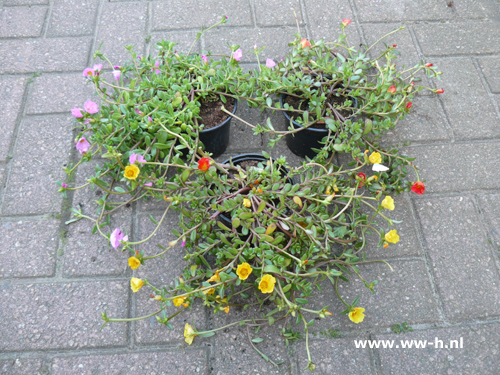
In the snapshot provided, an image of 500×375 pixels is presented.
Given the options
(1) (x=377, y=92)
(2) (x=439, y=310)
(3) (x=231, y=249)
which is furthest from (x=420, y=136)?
(3) (x=231, y=249)

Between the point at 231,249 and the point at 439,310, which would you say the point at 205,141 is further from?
the point at 439,310

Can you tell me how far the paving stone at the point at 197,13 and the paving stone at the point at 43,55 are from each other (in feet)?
1.58

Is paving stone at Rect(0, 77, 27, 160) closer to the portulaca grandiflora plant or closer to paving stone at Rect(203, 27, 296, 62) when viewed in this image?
the portulaca grandiflora plant

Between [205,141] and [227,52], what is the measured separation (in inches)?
30.5

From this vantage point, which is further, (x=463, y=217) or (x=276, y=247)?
(x=463, y=217)

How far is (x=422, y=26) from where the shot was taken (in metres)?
2.56

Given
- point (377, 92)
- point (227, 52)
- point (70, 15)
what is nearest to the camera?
point (377, 92)

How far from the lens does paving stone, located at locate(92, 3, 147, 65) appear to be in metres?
2.35

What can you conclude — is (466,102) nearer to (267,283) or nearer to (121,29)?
(267,283)

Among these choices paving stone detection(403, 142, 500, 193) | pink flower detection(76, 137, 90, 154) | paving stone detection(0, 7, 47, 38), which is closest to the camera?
pink flower detection(76, 137, 90, 154)

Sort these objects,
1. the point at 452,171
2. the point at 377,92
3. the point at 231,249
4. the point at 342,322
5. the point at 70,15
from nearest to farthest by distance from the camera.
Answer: the point at 231,249
the point at 342,322
the point at 377,92
the point at 452,171
the point at 70,15

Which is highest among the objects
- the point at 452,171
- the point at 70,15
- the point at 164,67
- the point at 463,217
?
the point at 70,15

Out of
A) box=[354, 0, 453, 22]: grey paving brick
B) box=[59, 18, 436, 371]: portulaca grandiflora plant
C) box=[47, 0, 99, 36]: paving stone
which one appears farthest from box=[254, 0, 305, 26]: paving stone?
box=[47, 0, 99, 36]: paving stone

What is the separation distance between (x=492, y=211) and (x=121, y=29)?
7.51 feet
